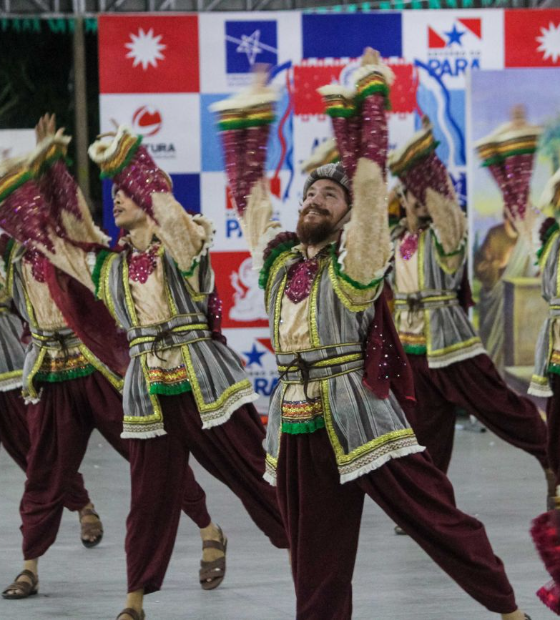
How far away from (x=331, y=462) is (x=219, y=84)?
5223 millimetres

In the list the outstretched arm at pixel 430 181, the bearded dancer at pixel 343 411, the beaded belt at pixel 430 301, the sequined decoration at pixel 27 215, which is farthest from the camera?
the beaded belt at pixel 430 301

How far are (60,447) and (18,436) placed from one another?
72cm

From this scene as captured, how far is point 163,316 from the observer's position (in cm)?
438

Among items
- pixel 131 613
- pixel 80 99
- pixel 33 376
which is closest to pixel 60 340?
pixel 33 376

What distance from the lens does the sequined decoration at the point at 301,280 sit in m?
3.50

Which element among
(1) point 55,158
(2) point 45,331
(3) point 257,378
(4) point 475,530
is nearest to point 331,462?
(4) point 475,530

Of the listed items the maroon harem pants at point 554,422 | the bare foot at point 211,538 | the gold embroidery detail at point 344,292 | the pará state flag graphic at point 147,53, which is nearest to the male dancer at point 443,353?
the maroon harem pants at point 554,422

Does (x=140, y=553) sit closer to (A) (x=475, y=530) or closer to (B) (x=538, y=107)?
(A) (x=475, y=530)

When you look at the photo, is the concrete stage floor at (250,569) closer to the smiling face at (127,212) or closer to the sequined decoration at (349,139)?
the smiling face at (127,212)

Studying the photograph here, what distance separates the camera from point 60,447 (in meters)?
4.93

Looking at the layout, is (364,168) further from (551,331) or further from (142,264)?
(551,331)

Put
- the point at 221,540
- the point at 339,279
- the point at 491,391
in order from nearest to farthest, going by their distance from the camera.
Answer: the point at 339,279 < the point at 221,540 < the point at 491,391

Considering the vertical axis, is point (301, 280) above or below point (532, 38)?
below

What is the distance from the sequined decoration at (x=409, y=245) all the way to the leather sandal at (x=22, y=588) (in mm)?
2131
